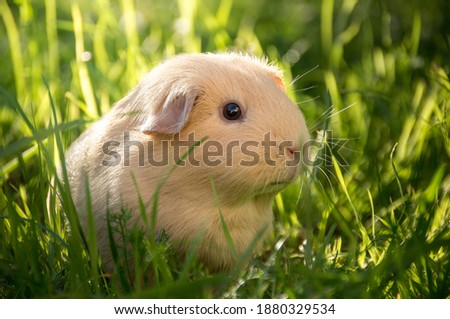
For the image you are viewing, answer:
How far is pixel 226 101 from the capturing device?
3418 millimetres

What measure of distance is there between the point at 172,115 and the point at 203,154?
0.23 m

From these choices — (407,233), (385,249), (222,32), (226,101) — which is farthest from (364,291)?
(222,32)

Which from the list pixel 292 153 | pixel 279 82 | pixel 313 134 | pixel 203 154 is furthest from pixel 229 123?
pixel 313 134

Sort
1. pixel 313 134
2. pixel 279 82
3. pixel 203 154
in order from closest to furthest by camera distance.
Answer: pixel 203 154 < pixel 279 82 < pixel 313 134

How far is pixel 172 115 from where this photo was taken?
3348 mm

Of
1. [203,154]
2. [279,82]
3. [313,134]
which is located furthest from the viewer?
[313,134]

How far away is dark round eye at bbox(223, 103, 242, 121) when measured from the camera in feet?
11.2

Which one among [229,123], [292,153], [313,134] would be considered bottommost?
[313,134]

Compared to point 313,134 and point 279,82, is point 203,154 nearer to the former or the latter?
point 279,82

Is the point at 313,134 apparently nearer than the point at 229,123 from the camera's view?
No

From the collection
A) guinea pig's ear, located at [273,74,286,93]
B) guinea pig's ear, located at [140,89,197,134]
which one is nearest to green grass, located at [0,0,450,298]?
guinea pig's ear, located at [273,74,286,93]

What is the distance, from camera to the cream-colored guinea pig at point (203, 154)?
332 cm

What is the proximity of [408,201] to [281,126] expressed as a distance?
766 mm

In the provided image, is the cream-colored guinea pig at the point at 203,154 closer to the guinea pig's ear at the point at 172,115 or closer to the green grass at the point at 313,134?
the guinea pig's ear at the point at 172,115
